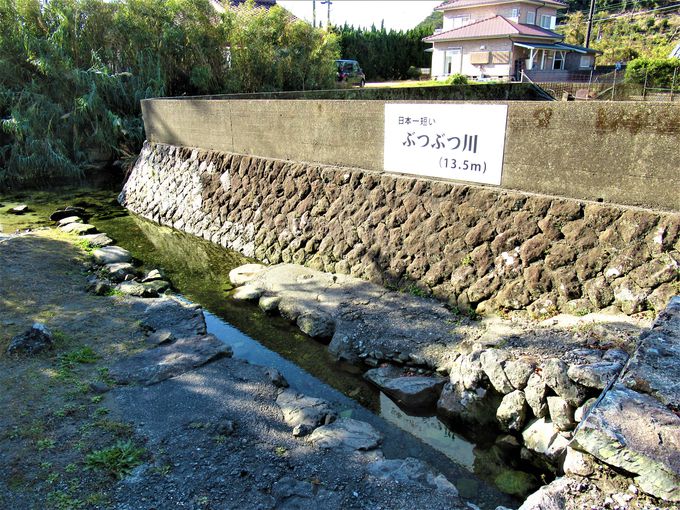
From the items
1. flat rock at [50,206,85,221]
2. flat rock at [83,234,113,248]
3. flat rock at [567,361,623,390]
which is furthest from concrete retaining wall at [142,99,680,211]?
flat rock at [50,206,85,221]

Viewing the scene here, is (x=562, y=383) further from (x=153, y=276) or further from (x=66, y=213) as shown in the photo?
(x=66, y=213)

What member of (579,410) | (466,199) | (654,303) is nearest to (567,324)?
(654,303)

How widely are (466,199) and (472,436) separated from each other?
3.16m

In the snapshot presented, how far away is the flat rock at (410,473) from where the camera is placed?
12.8 feet

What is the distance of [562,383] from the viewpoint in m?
4.24

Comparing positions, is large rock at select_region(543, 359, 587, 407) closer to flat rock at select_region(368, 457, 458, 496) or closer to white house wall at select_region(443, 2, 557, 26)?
flat rock at select_region(368, 457, 458, 496)

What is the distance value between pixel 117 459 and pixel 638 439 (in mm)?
3767

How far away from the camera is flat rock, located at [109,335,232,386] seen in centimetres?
519

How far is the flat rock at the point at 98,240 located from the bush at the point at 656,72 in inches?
716

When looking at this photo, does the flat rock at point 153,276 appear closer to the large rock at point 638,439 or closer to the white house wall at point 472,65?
the large rock at point 638,439

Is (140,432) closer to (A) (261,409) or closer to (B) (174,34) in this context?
(A) (261,409)

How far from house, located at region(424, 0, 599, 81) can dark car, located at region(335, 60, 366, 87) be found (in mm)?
6038

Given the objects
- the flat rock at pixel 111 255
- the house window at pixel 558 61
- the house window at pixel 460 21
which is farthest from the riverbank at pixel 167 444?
the house window at pixel 460 21

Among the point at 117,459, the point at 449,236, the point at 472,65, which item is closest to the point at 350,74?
the point at 472,65
